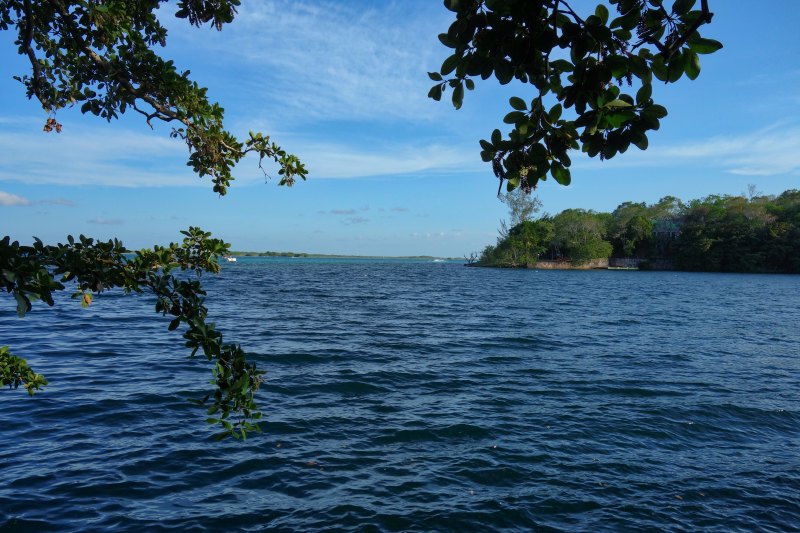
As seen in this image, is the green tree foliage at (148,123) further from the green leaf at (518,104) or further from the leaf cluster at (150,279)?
the green leaf at (518,104)

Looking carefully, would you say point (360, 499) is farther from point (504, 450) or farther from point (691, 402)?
point (691, 402)

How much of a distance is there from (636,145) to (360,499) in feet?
20.8

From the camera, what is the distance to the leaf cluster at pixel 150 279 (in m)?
2.64

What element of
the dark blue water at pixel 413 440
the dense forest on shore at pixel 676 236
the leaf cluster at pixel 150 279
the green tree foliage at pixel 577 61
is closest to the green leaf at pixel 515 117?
the green tree foliage at pixel 577 61

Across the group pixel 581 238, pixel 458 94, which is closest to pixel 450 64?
pixel 458 94

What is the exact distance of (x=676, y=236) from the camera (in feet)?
404

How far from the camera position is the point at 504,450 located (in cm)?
884

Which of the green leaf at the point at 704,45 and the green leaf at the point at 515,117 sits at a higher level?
the green leaf at the point at 704,45

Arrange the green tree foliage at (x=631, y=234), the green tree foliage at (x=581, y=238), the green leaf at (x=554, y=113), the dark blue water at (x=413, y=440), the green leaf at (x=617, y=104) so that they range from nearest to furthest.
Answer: the green leaf at (x=617, y=104)
the green leaf at (x=554, y=113)
the dark blue water at (x=413, y=440)
the green tree foliage at (x=581, y=238)
the green tree foliage at (x=631, y=234)

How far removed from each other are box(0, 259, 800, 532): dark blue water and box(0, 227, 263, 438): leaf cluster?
3.71m

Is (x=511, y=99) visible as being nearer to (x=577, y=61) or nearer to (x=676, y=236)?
(x=577, y=61)

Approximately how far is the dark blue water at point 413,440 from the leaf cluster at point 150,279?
3.71m

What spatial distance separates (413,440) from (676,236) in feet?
442

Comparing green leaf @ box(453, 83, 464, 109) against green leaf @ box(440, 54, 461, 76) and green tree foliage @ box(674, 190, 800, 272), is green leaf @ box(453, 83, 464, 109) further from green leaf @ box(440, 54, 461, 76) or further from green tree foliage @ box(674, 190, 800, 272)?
green tree foliage @ box(674, 190, 800, 272)
